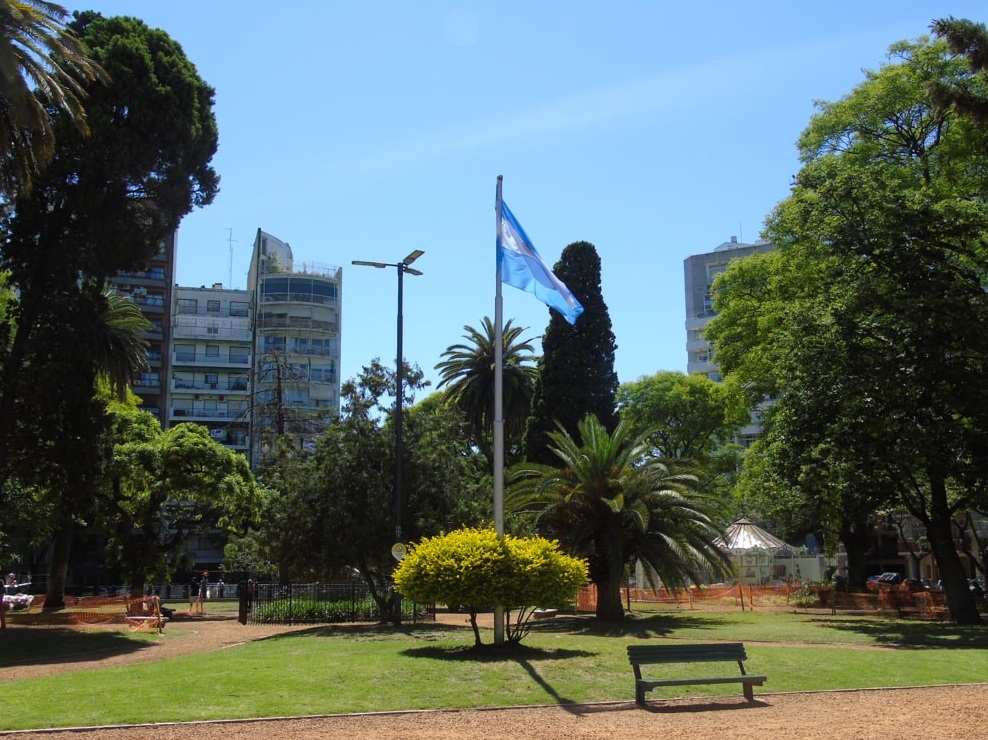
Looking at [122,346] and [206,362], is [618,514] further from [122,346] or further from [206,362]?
[206,362]

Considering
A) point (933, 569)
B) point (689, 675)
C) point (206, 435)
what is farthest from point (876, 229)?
point (933, 569)

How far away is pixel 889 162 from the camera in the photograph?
102ft

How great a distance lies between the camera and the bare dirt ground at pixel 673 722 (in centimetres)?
1017

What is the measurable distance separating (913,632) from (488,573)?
12356 millimetres

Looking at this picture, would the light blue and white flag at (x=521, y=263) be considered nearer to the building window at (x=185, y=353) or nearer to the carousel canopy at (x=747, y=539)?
the carousel canopy at (x=747, y=539)

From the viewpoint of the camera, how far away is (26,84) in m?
18.5

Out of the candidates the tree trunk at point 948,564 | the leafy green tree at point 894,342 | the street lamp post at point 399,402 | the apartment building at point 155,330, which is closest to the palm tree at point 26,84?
the street lamp post at point 399,402

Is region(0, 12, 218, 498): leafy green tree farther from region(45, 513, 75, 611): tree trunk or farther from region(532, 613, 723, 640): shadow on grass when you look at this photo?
region(45, 513, 75, 611): tree trunk

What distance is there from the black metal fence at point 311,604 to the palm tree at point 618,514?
194 inches

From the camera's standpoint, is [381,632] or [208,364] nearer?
[381,632]

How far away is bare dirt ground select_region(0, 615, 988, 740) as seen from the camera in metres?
10.2

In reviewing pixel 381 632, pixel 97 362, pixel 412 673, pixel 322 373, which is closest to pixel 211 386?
pixel 322 373

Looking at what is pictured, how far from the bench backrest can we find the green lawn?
0.63 m

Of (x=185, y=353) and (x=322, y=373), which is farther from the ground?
(x=185, y=353)
